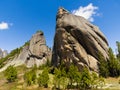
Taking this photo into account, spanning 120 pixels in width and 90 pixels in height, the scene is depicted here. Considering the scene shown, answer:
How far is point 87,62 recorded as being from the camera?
112m

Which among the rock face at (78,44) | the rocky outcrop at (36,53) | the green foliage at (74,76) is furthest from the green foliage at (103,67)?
the rocky outcrop at (36,53)

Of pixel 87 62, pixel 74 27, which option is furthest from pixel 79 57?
pixel 74 27

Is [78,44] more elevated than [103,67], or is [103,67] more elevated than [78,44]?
[78,44]

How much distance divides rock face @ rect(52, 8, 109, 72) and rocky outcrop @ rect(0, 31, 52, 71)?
52342 mm

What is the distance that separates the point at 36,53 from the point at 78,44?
66.0 meters

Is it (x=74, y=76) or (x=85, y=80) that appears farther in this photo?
(x=74, y=76)

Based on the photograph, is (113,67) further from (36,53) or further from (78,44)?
(36,53)

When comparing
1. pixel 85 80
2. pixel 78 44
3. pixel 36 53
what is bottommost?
pixel 85 80

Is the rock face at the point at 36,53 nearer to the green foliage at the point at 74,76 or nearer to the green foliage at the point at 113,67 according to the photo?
the green foliage at the point at 113,67

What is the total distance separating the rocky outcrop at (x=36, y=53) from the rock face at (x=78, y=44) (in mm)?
52342

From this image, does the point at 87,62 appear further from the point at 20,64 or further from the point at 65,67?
the point at 20,64

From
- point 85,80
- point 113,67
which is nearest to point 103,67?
point 113,67

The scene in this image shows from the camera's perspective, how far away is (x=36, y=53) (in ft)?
579

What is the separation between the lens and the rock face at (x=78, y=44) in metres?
113
